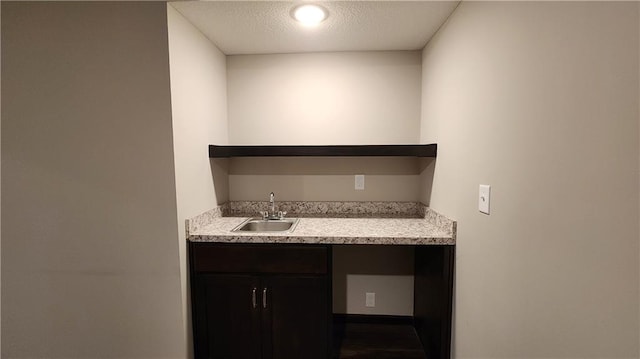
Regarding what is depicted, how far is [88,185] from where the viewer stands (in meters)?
1.39

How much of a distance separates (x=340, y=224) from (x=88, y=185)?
1.46 m

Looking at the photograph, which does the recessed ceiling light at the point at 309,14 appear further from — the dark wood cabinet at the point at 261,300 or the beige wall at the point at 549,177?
the dark wood cabinet at the point at 261,300

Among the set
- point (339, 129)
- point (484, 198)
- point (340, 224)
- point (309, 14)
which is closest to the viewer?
point (484, 198)

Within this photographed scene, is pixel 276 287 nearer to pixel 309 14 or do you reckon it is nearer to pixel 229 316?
pixel 229 316

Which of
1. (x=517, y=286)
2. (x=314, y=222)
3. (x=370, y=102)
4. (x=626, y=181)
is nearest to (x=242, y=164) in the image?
Answer: (x=314, y=222)

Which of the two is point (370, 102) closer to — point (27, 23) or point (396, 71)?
point (396, 71)

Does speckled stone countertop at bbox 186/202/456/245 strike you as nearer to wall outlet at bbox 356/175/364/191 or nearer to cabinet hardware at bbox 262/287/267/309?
wall outlet at bbox 356/175/364/191

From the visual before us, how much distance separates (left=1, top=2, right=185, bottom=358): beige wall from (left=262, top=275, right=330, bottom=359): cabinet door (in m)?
0.49

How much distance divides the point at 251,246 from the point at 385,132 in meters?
1.28

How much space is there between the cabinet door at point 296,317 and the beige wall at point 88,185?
49 centimetres

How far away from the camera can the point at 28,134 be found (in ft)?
4.51

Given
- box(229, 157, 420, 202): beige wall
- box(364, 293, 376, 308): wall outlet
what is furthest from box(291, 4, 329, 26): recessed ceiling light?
box(364, 293, 376, 308): wall outlet

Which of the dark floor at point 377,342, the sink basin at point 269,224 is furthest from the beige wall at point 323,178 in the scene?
the dark floor at point 377,342

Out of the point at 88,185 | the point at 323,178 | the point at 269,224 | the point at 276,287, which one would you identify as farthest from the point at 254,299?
the point at 88,185
